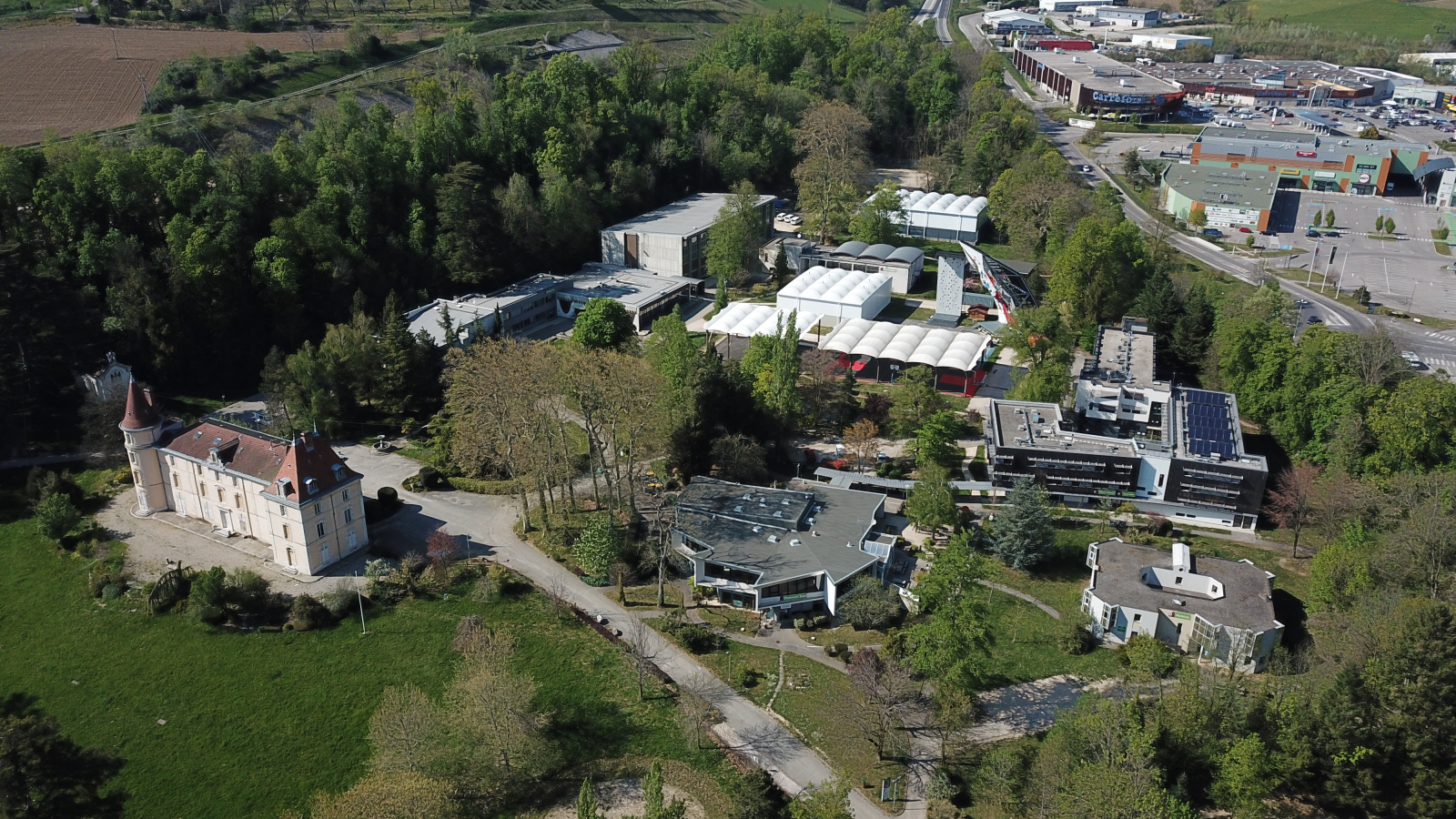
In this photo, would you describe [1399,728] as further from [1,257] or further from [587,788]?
[1,257]

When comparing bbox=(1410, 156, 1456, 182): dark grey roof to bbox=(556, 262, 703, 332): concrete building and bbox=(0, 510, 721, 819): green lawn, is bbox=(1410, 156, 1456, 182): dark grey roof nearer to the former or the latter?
bbox=(556, 262, 703, 332): concrete building

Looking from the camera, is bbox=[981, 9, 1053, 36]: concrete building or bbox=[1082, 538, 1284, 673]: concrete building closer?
bbox=[1082, 538, 1284, 673]: concrete building

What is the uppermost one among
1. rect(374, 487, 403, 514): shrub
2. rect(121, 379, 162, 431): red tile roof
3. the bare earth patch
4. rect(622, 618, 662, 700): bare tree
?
rect(121, 379, 162, 431): red tile roof

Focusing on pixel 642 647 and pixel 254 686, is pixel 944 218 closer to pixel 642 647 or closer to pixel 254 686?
pixel 642 647

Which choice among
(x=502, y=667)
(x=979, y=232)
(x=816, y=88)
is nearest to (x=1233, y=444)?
(x=502, y=667)

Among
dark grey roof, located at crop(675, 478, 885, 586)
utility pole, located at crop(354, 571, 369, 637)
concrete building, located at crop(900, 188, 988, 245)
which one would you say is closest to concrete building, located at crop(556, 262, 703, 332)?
dark grey roof, located at crop(675, 478, 885, 586)

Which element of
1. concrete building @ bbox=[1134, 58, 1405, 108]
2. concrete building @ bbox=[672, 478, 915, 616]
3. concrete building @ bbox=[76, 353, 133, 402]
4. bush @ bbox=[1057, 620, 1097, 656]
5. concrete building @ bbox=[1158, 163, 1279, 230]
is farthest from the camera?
concrete building @ bbox=[1134, 58, 1405, 108]

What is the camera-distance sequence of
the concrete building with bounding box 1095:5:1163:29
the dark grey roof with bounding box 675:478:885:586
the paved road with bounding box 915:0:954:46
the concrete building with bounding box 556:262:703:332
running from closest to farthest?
1. the dark grey roof with bounding box 675:478:885:586
2. the concrete building with bounding box 556:262:703:332
3. the paved road with bounding box 915:0:954:46
4. the concrete building with bounding box 1095:5:1163:29
